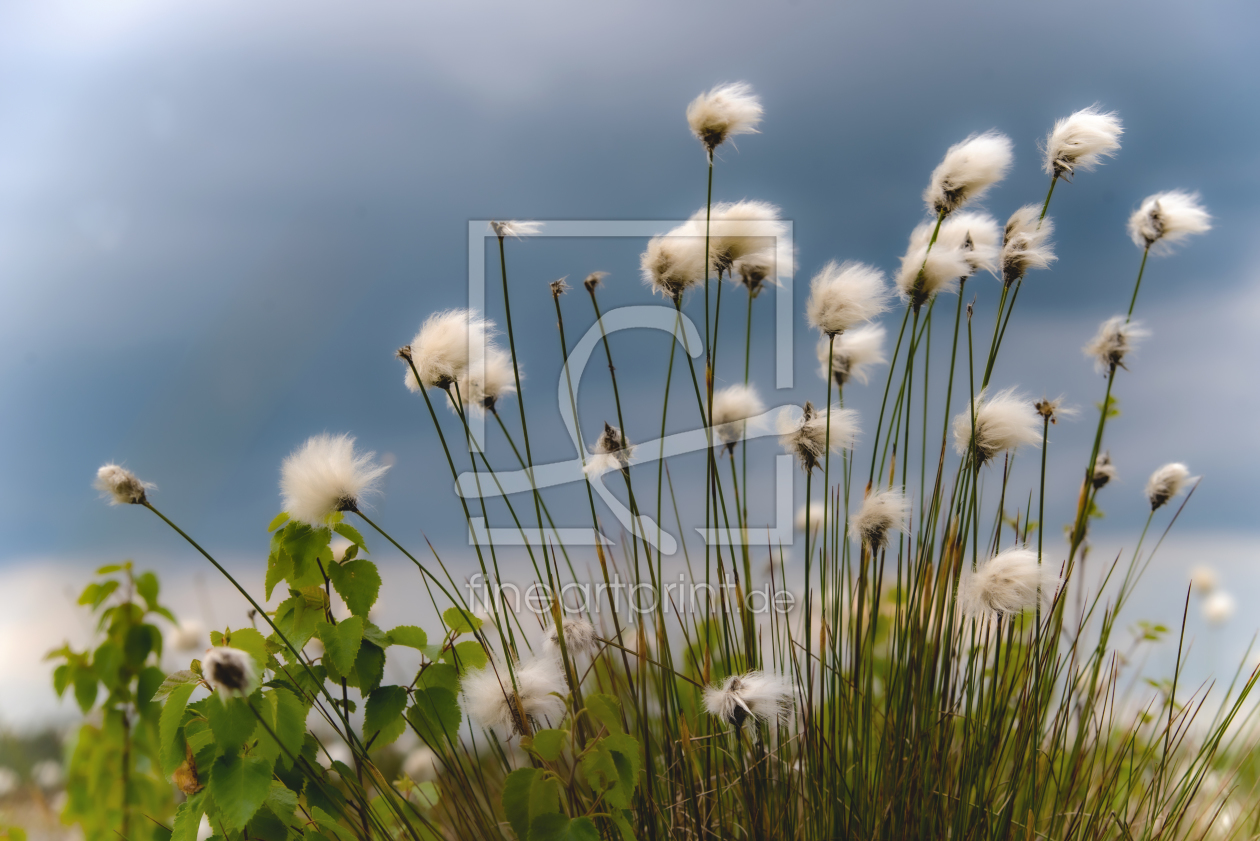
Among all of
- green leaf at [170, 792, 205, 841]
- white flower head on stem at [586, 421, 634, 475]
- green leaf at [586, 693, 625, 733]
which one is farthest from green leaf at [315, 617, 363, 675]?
white flower head on stem at [586, 421, 634, 475]

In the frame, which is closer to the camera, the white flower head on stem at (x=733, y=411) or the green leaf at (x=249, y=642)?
the green leaf at (x=249, y=642)

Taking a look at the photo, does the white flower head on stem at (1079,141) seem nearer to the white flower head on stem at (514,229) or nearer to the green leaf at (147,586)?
the white flower head on stem at (514,229)

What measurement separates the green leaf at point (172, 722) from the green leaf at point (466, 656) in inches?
21.0

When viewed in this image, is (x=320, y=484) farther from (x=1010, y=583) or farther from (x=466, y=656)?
(x=1010, y=583)

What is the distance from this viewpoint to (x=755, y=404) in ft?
7.20

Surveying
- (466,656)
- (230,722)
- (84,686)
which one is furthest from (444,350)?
(84,686)

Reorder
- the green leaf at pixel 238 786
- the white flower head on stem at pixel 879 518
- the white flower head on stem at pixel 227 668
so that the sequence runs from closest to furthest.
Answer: the white flower head on stem at pixel 227 668 → the green leaf at pixel 238 786 → the white flower head on stem at pixel 879 518

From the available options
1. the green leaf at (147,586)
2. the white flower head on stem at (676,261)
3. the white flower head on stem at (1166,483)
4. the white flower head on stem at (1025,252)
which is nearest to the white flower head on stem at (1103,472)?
the white flower head on stem at (1166,483)

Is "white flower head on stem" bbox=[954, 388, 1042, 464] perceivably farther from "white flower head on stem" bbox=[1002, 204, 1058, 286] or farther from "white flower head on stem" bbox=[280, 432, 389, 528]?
"white flower head on stem" bbox=[280, 432, 389, 528]

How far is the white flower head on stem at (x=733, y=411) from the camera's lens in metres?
2.16

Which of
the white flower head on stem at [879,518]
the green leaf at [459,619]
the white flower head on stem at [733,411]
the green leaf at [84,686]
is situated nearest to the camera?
the green leaf at [459,619]

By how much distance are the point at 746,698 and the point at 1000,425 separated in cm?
101

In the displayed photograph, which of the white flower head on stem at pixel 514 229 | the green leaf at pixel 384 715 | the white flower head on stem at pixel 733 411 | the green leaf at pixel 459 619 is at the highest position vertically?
the white flower head on stem at pixel 514 229

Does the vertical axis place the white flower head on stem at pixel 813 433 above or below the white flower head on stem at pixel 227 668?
above
